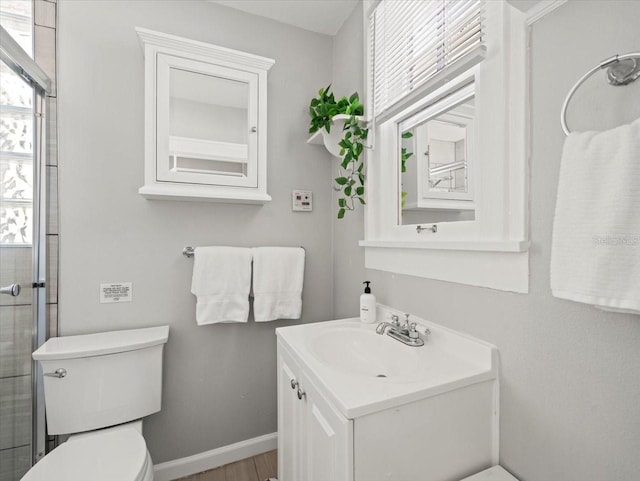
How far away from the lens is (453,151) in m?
1.03

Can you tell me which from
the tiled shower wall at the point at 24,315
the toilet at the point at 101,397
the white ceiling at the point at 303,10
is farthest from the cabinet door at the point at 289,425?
the white ceiling at the point at 303,10

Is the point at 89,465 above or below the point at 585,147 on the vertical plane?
below

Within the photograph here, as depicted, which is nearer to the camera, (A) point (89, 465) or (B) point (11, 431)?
(A) point (89, 465)

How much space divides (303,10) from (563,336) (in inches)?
74.4

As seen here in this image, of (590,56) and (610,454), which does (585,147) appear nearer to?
(590,56)

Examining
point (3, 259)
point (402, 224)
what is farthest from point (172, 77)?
point (402, 224)

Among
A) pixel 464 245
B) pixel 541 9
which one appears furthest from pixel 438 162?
pixel 541 9

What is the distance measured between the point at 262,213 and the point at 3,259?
1.06 meters

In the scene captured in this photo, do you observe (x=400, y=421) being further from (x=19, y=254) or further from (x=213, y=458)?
(x=19, y=254)

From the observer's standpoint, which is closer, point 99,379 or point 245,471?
point 99,379

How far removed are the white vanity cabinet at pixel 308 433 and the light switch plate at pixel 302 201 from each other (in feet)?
2.78

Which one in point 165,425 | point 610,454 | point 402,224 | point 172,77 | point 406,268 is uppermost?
point 172,77

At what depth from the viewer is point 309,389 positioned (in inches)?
35.5

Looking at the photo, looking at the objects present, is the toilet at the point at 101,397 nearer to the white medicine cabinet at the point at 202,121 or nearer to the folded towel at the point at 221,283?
the folded towel at the point at 221,283
